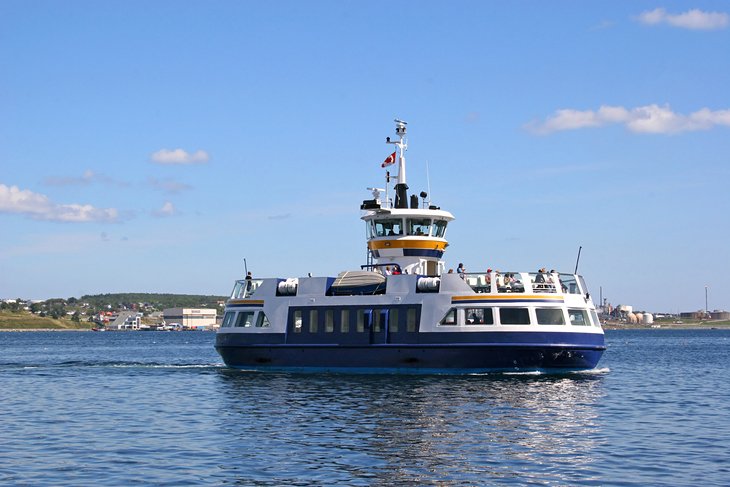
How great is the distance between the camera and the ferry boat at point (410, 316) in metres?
37.0

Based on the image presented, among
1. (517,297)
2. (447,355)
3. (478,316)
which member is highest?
(517,297)

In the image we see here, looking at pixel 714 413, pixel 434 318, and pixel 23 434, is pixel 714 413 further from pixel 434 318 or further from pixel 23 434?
pixel 23 434

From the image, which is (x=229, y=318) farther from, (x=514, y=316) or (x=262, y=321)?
(x=514, y=316)

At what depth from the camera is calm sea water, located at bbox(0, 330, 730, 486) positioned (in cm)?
1903

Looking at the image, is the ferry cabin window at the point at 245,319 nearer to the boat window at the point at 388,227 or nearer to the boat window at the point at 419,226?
the boat window at the point at 388,227

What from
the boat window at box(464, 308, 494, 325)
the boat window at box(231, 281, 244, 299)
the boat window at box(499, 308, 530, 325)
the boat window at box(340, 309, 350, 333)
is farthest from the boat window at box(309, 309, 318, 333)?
the boat window at box(499, 308, 530, 325)

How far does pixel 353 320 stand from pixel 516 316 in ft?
23.7

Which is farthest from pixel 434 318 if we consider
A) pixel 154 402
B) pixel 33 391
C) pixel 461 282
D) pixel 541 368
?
pixel 33 391

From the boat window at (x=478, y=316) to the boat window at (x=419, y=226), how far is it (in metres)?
Result: 7.69

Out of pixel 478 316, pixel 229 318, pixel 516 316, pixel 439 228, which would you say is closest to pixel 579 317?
pixel 516 316

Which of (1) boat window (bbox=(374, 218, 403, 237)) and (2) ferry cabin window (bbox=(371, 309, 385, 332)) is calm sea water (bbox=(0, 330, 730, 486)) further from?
(1) boat window (bbox=(374, 218, 403, 237))

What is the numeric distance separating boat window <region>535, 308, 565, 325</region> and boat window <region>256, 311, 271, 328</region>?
12500 mm

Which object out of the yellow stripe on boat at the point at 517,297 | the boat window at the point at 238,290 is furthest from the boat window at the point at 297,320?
the yellow stripe on boat at the point at 517,297

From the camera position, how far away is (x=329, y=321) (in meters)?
40.9
